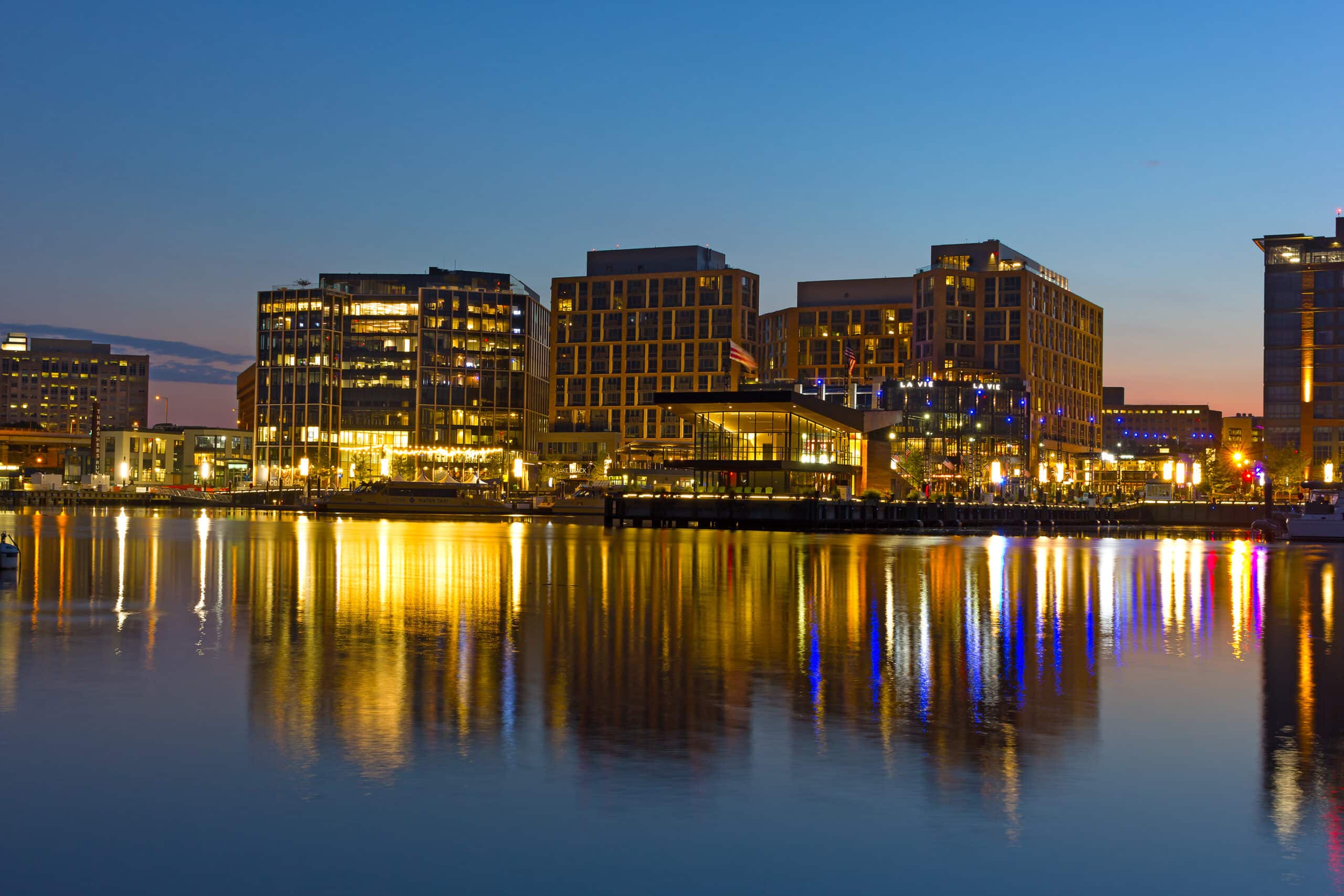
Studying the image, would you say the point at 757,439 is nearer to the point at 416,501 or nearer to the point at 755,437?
the point at 755,437

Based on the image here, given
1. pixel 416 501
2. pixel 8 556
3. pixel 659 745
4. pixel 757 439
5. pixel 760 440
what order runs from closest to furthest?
1. pixel 659 745
2. pixel 8 556
3. pixel 760 440
4. pixel 757 439
5. pixel 416 501

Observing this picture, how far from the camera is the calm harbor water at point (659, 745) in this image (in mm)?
9609

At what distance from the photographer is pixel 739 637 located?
2353 centimetres

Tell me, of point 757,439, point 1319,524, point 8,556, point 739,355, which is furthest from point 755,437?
point 8,556

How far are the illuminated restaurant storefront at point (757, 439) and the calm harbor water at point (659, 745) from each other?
9127 cm

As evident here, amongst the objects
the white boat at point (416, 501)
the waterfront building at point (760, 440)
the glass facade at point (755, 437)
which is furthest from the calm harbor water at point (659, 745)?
the white boat at point (416, 501)

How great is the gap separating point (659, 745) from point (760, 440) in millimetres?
114926

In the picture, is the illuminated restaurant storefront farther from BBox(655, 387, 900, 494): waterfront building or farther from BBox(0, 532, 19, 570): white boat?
BBox(0, 532, 19, 570): white boat

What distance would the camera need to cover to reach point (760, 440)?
12812 centimetres

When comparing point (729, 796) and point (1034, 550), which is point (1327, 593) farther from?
point (729, 796)

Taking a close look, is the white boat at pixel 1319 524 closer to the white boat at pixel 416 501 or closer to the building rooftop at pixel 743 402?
the building rooftop at pixel 743 402

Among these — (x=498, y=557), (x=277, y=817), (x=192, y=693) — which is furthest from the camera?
(x=498, y=557)

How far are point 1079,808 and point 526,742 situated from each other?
18.5 feet

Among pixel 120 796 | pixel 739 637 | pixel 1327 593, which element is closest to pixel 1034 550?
pixel 1327 593
